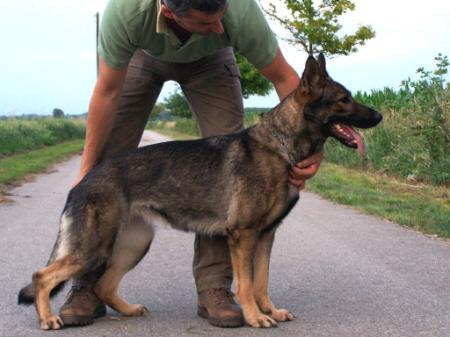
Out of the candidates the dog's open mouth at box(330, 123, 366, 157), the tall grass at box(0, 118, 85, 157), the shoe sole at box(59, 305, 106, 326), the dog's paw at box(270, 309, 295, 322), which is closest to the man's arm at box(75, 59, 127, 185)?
the shoe sole at box(59, 305, 106, 326)

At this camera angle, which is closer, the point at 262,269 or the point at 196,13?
the point at 196,13

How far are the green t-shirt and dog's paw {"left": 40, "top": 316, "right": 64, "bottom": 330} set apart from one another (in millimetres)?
1726

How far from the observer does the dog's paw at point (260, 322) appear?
166 inches

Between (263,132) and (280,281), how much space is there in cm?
160

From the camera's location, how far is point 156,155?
14.4ft

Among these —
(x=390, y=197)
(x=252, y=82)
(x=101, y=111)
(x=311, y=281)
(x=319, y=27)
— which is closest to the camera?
(x=101, y=111)

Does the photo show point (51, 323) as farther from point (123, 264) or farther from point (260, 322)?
point (260, 322)

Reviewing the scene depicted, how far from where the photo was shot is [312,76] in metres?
4.14

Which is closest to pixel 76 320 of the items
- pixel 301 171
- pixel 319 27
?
pixel 301 171

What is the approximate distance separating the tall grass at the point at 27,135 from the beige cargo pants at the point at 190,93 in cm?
1829

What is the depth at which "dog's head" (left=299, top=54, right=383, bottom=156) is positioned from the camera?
4160 millimetres

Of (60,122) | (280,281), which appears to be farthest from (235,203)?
(60,122)

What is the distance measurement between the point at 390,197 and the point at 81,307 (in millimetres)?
7048

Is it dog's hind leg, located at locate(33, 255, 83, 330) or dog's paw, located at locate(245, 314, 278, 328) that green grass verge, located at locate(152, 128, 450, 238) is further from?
dog's hind leg, located at locate(33, 255, 83, 330)
